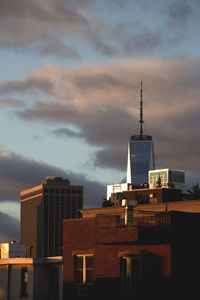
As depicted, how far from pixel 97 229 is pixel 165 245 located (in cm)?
446

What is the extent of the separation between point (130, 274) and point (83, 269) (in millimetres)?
3926

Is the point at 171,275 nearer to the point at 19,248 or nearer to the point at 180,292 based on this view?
the point at 180,292

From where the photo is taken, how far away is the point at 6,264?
55.3 metres

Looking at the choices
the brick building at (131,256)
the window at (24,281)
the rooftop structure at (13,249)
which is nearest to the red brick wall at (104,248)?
the brick building at (131,256)

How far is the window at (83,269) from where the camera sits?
159 ft

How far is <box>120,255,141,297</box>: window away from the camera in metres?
45.8

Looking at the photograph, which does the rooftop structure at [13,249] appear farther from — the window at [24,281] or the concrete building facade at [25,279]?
the window at [24,281]

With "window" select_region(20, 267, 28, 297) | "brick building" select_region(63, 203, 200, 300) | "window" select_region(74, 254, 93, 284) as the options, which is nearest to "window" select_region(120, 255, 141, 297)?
"brick building" select_region(63, 203, 200, 300)

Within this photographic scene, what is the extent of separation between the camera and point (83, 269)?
4875 centimetres

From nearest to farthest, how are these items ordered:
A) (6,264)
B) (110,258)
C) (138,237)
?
(138,237) → (110,258) → (6,264)

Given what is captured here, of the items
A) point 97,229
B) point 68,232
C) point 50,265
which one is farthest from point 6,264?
point 97,229

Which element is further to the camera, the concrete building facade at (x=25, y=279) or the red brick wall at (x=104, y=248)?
the concrete building facade at (x=25, y=279)

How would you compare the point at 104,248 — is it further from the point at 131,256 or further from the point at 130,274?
the point at 130,274

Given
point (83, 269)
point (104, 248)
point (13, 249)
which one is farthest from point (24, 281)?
point (13, 249)
